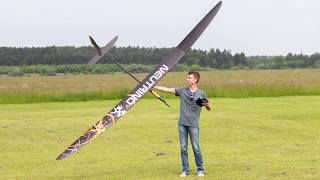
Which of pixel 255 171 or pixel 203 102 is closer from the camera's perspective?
pixel 203 102

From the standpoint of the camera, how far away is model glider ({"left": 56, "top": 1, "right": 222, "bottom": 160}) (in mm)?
9633

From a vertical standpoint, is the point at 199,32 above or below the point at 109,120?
above

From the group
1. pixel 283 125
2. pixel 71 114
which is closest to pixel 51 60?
pixel 71 114

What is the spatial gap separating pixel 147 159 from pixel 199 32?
11.1 feet

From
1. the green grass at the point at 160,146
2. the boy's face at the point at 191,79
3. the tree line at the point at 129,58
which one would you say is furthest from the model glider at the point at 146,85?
the tree line at the point at 129,58

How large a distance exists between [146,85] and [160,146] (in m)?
5.28

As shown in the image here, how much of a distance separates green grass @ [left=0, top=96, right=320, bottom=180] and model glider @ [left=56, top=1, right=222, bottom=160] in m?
1.41

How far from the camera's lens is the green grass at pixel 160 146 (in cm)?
1137

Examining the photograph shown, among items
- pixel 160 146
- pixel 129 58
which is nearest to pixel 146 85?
pixel 160 146

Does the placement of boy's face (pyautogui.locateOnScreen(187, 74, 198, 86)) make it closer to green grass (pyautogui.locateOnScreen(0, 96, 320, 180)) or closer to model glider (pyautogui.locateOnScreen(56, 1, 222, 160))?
model glider (pyautogui.locateOnScreen(56, 1, 222, 160))

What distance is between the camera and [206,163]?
1228 cm

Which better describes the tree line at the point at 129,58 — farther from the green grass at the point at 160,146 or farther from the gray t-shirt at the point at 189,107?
the gray t-shirt at the point at 189,107

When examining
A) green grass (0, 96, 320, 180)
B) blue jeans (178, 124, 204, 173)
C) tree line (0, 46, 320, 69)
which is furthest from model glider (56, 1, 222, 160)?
tree line (0, 46, 320, 69)

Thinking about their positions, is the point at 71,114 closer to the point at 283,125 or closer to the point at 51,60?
the point at 283,125
